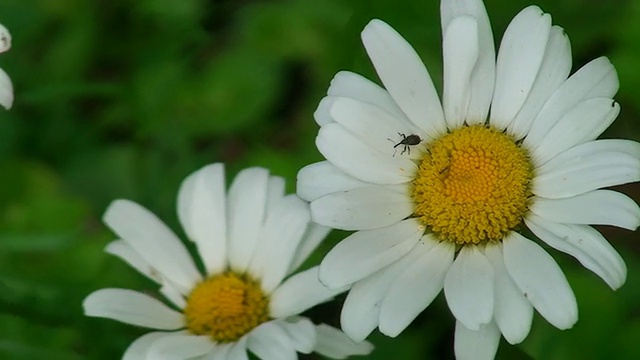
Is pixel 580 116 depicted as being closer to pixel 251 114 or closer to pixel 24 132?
pixel 251 114

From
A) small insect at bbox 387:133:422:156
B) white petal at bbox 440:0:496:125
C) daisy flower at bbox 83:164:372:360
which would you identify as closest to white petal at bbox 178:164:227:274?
daisy flower at bbox 83:164:372:360

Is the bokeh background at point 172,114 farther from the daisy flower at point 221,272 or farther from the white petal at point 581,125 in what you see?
the white petal at point 581,125

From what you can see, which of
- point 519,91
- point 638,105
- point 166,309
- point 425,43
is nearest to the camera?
point 519,91

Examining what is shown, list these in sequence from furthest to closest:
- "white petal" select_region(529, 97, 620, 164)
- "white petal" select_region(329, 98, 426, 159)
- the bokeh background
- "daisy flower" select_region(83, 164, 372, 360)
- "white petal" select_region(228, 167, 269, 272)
→ the bokeh background, "white petal" select_region(228, 167, 269, 272), "daisy flower" select_region(83, 164, 372, 360), "white petal" select_region(329, 98, 426, 159), "white petal" select_region(529, 97, 620, 164)

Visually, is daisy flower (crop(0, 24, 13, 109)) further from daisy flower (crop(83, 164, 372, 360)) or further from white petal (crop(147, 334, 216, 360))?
white petal (crop(147, 334, 216, 360))

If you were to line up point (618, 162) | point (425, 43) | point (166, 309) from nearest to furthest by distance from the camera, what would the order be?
point (618, 162), point (166, 309), point (425, 43)

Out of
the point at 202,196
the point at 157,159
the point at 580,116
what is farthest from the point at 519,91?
the point at 157,159

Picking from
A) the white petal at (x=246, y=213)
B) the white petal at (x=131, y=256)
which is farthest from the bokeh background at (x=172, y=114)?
the white petal at (x=246, y=213)

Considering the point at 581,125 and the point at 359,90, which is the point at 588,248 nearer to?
the point at 581,125
